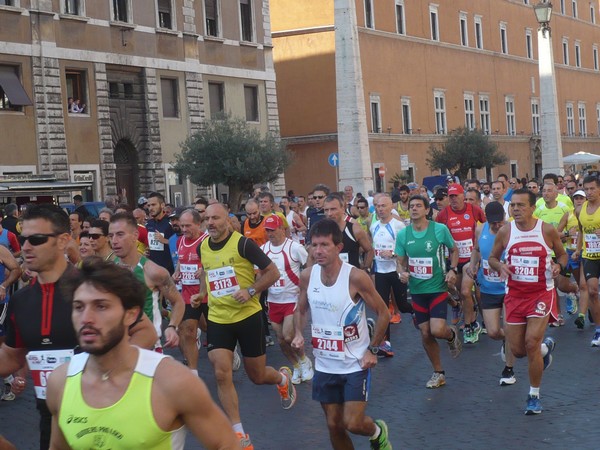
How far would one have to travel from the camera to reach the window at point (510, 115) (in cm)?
6625

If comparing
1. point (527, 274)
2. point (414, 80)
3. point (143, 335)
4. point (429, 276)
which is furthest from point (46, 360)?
point (414, 80)

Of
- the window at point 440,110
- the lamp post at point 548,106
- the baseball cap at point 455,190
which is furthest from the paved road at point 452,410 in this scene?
the window at point 440,110

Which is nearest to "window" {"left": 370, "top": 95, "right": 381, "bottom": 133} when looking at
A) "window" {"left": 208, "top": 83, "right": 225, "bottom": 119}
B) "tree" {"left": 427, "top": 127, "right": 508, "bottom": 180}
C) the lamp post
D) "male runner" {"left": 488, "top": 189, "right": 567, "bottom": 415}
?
"tree" {"left": 427, "top": 127, "right": 508, "bottom": 180}

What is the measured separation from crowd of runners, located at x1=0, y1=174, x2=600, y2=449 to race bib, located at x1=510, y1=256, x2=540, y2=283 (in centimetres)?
1

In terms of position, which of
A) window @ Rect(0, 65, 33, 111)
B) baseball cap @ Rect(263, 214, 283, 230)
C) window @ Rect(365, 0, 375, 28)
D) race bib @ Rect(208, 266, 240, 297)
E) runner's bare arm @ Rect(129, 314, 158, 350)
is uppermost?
window @ Rect(365, 0, 375, 28)

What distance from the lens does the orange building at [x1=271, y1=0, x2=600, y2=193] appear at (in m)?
50.4

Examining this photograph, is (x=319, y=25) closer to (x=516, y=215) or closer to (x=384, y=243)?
(x=384, y=243)

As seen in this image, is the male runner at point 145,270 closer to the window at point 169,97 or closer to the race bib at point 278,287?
the race bib at point 278,287

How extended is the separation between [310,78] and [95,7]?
17.4 m

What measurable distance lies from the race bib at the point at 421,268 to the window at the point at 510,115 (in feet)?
183

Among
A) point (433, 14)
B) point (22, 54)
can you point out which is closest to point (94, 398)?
point (22, 54)

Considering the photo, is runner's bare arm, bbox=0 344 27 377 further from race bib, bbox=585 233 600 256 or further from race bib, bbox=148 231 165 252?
race bib, bbox=148 231 165 252

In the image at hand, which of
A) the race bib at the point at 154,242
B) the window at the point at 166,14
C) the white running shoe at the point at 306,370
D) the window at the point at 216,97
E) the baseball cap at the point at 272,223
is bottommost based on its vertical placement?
the white running shoe at the point at 306,370

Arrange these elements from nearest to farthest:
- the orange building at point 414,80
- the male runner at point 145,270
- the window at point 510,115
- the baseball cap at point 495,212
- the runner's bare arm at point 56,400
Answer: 1. the runner's bare arm at point 56,400
2. the male runner at point 145,270
3. the baseball cap at point 495,212
4. the orange building at point 414,80
5. the window at point 510,115
